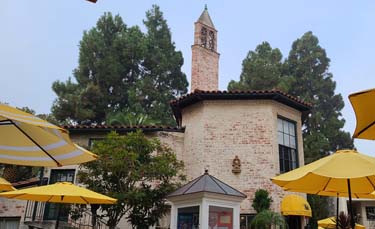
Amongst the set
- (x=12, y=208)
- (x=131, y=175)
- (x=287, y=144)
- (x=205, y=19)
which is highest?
(x=205, y=19)

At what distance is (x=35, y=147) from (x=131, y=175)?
24.2 ft

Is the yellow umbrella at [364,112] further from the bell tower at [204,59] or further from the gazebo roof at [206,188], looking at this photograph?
the bell tower at [204,59]

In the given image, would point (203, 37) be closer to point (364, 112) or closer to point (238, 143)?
point (238, 143)

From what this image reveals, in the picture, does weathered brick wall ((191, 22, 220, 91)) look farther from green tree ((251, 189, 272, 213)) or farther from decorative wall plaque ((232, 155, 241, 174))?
green tree ((251, 189, 272, 213))

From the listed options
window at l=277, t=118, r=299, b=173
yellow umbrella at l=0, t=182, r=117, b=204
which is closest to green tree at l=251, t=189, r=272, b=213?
window at l=277, t=118, r=299, b=173

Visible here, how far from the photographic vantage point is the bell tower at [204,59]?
25.1m

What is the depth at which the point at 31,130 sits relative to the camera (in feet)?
15.3

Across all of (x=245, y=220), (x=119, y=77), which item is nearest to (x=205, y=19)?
(x=119, y=77)

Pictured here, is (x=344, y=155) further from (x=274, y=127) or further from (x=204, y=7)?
(x=204, y=7)

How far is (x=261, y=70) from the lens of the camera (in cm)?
3366

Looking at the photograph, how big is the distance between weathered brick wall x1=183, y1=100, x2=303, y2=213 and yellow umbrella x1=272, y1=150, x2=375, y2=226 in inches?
336

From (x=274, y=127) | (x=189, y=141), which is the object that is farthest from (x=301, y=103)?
(x=189, y=141)

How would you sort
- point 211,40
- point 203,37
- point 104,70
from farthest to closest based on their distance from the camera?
point 104,70 < point 211,40 < point 203,37

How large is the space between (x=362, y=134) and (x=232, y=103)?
12.6 metres
